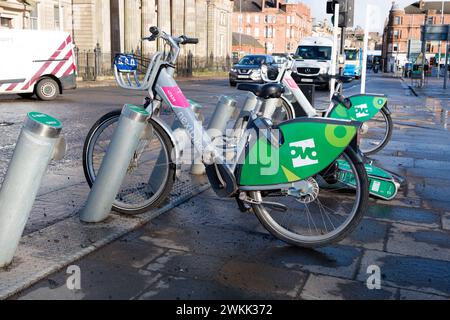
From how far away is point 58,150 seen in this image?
136 inches

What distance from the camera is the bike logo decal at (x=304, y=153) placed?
12.1 feet

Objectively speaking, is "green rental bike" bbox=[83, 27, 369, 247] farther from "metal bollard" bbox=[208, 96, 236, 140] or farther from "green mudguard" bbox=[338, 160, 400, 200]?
"metal bollard" bbox=[208, 96, 236, 140]

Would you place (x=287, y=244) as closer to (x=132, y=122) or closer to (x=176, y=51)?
(x=132, y=122)

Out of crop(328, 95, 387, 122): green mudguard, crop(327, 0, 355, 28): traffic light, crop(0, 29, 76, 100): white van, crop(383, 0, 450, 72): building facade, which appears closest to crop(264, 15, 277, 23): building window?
crop(383, 0, 450, 72): building facade

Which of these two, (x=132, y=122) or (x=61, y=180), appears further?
(x=61, y=180)

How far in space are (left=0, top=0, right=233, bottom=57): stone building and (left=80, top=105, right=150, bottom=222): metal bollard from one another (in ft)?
91.8

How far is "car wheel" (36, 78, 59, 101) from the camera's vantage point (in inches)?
683

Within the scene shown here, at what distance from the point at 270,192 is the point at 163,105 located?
48.2 inches

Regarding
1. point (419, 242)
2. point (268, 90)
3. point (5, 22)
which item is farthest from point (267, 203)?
point (5, 22)

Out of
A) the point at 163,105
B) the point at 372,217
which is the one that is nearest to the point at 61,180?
the point at 163,105

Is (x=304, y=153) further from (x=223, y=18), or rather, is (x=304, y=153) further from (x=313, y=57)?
(x=223, y=18)

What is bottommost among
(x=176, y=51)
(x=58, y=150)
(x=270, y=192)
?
(x=270, y=192)

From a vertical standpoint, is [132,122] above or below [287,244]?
above
